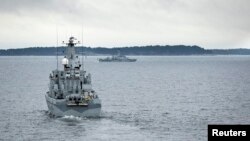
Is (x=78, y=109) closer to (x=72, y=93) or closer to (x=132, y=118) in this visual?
(x=72, y=93)

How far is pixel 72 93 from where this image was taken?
72250 mm

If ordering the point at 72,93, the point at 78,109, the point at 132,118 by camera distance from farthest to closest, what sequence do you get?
the point at 72,93, the point at 132,118, the point at 78,109

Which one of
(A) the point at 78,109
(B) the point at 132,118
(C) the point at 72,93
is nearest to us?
(A) the point at 78,109

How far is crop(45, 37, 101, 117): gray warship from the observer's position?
6600cm

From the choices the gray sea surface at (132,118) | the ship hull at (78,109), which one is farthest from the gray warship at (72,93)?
the gray sea surface at (132,118)

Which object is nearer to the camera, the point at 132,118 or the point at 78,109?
the point at 78,109

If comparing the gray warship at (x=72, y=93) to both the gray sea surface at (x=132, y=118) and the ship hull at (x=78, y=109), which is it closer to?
the ship hull at (x=78, y=109)

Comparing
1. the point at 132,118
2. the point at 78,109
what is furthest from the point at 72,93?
the point at 132,118

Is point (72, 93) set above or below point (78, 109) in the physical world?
above

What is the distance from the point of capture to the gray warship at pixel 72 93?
2598 inches

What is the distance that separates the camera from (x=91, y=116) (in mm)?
66875

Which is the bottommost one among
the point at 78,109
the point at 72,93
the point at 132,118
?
the point at 132,118

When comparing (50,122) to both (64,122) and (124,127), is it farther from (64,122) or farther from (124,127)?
(124,127)

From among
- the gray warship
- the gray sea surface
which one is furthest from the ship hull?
the gray sea surface
